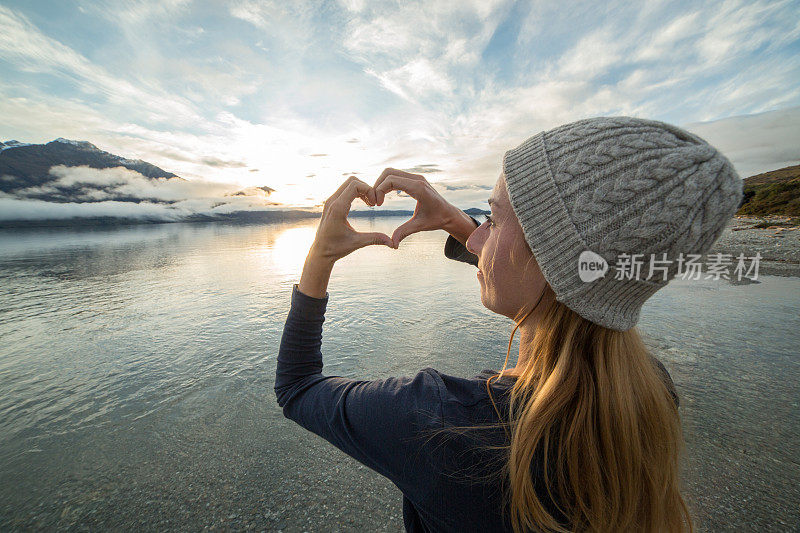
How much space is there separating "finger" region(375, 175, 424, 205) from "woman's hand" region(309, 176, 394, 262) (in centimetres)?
15

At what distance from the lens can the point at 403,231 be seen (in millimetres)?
1991

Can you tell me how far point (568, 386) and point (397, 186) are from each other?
1.39 metres

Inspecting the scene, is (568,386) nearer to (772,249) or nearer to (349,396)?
(349,396)

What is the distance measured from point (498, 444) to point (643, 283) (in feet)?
3.01

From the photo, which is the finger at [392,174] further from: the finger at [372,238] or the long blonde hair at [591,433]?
the long blonde hair at [591,433]

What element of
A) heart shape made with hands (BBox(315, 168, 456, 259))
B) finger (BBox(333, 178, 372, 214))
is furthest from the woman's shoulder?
finger (BBox(333, 178, 372, 214))

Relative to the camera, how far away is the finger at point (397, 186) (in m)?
1.95

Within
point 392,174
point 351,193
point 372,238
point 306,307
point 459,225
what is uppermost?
point 392,174

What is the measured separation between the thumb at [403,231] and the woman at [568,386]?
430 mm

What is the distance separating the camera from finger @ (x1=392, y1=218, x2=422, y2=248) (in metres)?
1.94

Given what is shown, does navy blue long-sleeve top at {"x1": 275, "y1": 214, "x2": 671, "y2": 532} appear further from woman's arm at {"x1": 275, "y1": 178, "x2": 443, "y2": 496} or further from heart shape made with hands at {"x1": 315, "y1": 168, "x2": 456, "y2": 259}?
heart shape made with hands at {"x1": 315, "y1": 168, "x2": 456, "y2": 259}

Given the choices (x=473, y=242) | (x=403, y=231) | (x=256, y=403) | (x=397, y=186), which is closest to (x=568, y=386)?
(x=473, y=242)

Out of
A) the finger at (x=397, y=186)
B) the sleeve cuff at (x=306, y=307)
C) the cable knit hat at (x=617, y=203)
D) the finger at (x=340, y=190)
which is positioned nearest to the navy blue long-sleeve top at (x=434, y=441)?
the sleeve cuff at (x=306, y=307)

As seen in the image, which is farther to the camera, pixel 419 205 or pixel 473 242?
pixel 419 205
